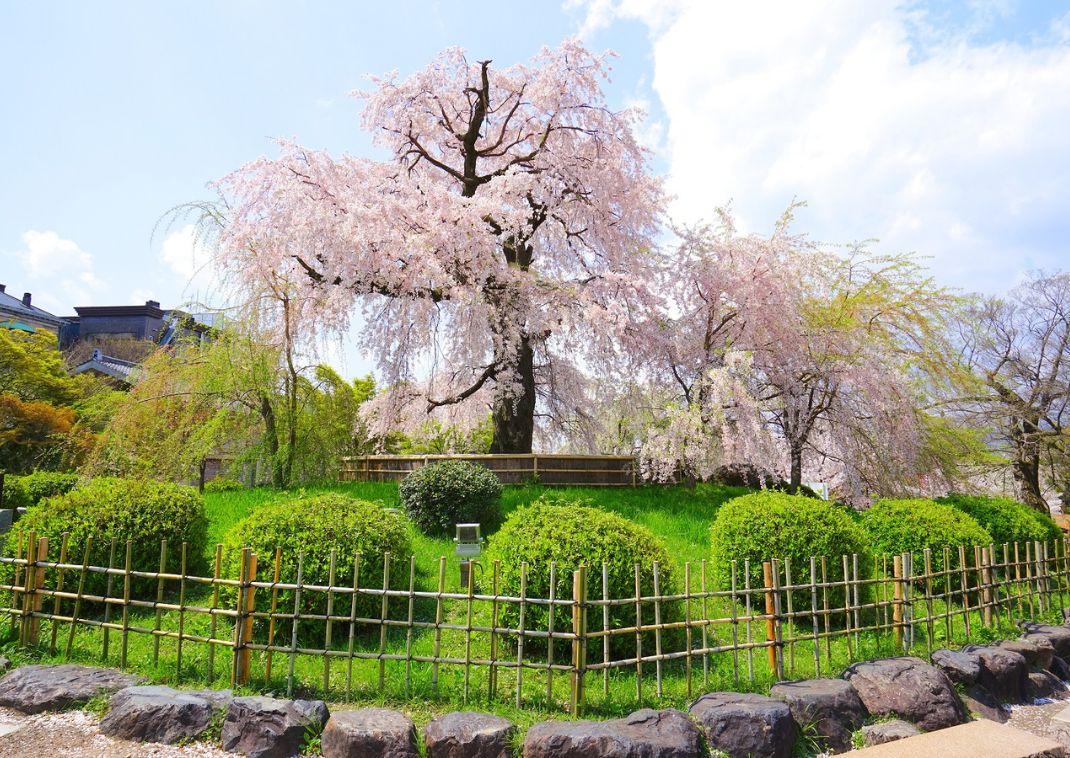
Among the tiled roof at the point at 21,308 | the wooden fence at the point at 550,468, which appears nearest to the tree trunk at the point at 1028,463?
the wooden fence at the point at 550,468

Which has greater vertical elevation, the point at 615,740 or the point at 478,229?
the point at 478,229

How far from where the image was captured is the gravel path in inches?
171

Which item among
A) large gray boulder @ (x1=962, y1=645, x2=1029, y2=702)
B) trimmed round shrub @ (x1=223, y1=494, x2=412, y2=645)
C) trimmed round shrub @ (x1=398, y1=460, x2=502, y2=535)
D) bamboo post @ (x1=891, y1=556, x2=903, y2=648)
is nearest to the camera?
trimmed round shrub @ (x1=223, y1=494, x2=412, y2=645)

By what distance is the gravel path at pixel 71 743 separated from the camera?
14.3ft

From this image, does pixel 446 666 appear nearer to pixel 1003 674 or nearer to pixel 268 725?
pixel 268 725

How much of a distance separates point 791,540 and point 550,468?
6.49m

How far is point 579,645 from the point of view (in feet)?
15.2

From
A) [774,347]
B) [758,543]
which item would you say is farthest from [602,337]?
[758,543]

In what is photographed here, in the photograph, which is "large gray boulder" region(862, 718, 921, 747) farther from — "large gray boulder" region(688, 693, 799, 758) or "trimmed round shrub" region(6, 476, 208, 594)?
"trimmed round shrub" region(6, 476, 208, 594)

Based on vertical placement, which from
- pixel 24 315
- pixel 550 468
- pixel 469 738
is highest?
pixel 24 315

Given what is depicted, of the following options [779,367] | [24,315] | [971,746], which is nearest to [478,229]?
[779,367]

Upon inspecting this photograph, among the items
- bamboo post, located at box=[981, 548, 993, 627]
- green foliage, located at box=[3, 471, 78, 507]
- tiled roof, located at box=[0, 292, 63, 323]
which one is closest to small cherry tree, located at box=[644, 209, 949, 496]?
bamboo post, located at box=[981, 548, 993, 627]

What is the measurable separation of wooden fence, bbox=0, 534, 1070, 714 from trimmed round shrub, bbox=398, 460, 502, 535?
1899 mm

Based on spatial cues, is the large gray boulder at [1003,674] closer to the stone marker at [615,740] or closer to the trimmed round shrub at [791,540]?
the trimmed round shrub at [791,540]
